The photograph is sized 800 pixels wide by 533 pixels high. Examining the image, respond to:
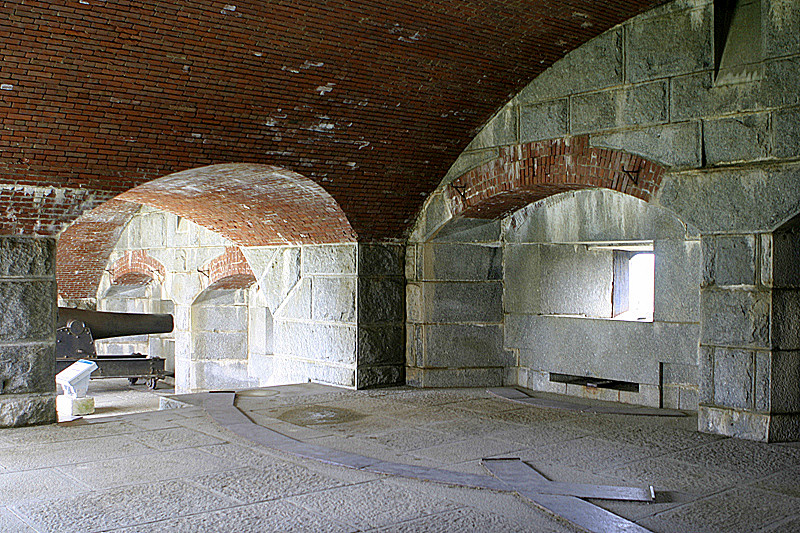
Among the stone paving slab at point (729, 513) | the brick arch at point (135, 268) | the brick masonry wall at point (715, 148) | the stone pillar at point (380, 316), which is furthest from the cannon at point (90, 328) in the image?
the stone paving slab at point (729, 513)

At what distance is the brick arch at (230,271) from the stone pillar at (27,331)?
5191mm

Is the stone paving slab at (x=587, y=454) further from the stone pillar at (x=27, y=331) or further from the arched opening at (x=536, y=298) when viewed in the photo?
the stone pillar at (x=27, y=331)

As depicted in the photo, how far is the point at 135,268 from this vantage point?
13.7m

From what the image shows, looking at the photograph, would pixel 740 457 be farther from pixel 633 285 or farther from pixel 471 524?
pixel 633 285

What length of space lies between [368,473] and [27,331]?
3.24m

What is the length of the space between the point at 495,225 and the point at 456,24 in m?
3.11

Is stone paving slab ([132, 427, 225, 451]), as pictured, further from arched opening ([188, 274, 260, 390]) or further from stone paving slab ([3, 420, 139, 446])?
arched opening ([188, 274, 260, 390])

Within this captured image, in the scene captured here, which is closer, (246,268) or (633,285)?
(633,285)

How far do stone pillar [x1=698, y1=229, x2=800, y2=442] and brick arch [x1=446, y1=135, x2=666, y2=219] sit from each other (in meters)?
0.88

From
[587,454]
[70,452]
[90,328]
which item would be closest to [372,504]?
[587,454]

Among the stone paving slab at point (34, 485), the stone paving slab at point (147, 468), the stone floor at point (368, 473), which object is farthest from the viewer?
the stone paving slab at point (147, 468)

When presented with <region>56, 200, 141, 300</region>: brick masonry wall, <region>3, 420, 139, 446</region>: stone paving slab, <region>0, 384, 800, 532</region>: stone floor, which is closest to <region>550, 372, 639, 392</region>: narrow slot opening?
<region>0, 384, 800, 532</region>: stone floor

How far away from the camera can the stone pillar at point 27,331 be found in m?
6.12

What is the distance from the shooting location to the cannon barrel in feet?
31.2
